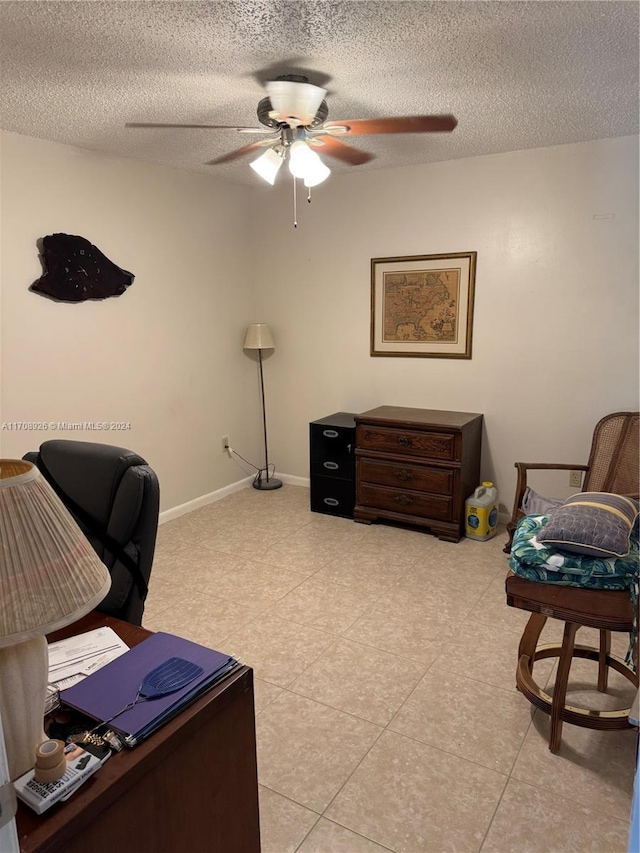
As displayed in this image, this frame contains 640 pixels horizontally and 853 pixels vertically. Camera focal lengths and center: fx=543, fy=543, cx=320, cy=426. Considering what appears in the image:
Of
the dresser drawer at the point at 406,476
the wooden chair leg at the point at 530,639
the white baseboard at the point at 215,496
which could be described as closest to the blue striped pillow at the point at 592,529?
the wooden chair leg at the point at 530,639

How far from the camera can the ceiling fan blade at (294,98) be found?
2182mm

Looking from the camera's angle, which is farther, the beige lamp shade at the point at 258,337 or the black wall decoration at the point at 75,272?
the beige lamp shade at the point at 258,337

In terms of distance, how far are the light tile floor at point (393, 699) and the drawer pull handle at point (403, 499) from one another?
25 cm

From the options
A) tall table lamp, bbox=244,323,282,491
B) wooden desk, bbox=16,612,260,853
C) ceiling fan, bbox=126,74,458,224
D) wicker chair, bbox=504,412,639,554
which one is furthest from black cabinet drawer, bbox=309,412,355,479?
wooden desk, bbox=16,612,260,853

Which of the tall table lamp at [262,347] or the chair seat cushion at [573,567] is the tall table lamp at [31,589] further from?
the tall table lamp at [262,347]

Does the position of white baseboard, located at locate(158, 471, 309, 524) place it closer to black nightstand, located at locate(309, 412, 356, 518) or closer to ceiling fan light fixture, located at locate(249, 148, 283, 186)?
black nightstand, located at locate(309, 412, 356, 518)

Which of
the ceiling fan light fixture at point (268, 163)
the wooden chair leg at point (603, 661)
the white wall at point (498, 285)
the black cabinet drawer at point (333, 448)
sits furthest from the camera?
the black cabinet drawer at point (333, 448)

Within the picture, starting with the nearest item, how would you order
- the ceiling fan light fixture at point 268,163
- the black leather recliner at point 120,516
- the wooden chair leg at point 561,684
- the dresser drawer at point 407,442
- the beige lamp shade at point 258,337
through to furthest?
1. the black leather recliner at point 120,516
2. the wooden chair leg at point 561,684
3. the ceiling fan light fixture at point 268,163
4. the dresser drawer at point 407,442
5. the beige lamp shade at point 258,337

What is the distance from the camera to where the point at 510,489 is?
3.78m

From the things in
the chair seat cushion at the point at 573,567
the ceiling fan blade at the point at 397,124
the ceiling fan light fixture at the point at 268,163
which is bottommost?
the chair seat cushion at the point at 573,567

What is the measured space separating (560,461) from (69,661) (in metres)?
3.21

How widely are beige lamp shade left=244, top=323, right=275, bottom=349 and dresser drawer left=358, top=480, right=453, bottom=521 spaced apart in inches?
54.9

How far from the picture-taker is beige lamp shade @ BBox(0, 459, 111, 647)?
795 mm

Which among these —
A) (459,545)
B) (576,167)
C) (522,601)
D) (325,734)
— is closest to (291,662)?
(325,734)
